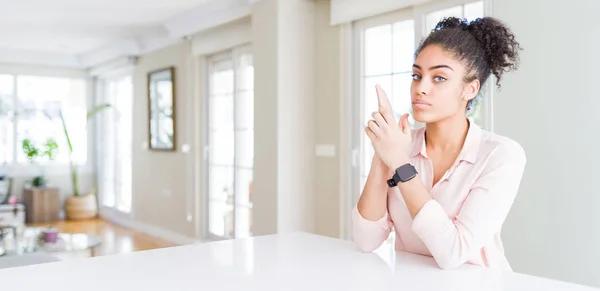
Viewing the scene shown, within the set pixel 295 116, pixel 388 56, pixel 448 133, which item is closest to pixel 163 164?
pixel 295 116

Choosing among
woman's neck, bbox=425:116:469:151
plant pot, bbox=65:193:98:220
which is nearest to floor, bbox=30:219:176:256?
plant pot, bbox=65:193:98:220

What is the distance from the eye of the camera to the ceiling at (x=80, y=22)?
525 cm

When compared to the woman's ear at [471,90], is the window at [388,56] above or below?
above

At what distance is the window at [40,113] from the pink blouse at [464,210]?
699cm

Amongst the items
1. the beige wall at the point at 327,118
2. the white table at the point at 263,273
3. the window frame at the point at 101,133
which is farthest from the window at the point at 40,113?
the white table at the point at 263,273

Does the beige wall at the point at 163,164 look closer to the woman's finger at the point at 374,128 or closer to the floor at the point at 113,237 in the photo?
the floor at the point at 113,237

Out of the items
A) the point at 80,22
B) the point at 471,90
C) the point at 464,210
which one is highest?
the point at 80,22

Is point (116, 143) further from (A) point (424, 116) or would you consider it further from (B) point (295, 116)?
(A) point (424, 116)

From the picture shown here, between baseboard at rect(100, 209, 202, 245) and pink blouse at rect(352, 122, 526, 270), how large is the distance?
471cm

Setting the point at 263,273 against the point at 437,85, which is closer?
the point at 263,273

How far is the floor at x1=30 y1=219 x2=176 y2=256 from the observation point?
19.7 feet

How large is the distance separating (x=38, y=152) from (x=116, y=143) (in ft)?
3.72

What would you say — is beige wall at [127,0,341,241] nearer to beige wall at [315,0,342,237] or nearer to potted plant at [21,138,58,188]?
beige wall at [315,0,342,237]

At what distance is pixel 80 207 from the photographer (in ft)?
26.8
